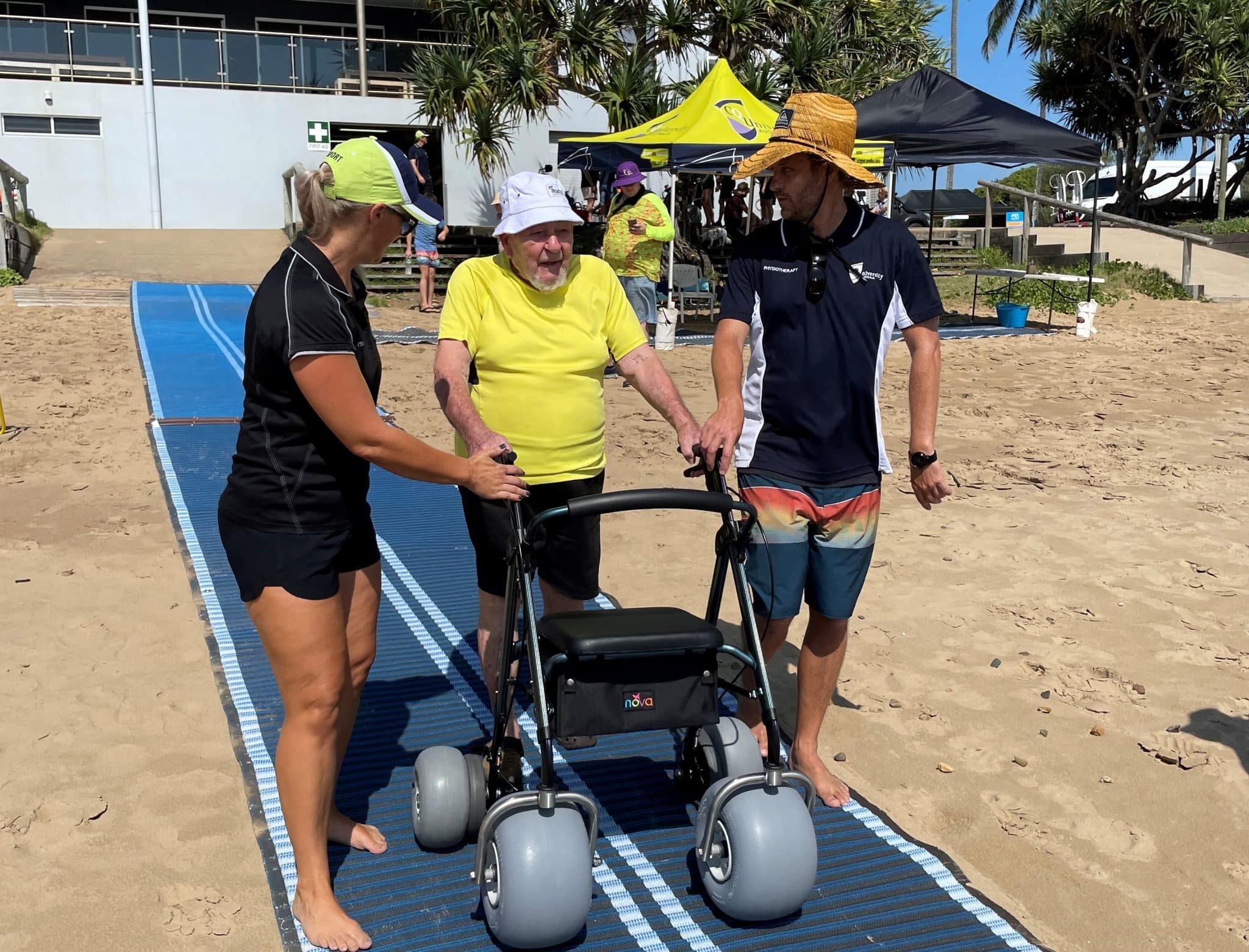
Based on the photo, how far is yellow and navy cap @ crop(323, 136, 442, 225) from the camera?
247cm

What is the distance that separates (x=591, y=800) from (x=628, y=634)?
44 cm

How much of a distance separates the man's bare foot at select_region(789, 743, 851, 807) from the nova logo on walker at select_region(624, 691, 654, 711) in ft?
3.23

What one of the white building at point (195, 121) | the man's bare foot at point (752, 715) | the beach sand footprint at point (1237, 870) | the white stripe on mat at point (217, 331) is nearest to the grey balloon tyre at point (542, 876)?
the man's bare foot at point (752, 715)

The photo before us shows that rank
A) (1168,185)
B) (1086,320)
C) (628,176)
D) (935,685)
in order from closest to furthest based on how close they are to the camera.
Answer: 1. (935,685)
2. (628,176)
3. (1086,320)
4. (1168,185)

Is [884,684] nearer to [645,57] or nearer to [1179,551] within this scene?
[1179,551]

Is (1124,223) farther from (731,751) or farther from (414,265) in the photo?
(731,751)

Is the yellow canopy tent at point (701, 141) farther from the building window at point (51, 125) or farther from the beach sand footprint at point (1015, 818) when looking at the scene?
the building window at point (51, 125)

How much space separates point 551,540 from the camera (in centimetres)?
342

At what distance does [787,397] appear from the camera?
10.7 feet

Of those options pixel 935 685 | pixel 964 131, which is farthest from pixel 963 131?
pixel 935 685

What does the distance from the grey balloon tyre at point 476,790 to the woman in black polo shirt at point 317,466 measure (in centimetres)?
43

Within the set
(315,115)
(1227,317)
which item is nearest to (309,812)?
(1227,317)

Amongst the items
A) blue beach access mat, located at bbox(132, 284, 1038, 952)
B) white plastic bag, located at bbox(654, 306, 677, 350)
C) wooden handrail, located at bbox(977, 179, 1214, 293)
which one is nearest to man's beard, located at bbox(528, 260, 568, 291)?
blue beach access mat, located at bbox(132, 284, 1038, 952)

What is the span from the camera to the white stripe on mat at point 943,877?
2.85m
